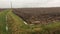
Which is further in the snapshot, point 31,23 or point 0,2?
point 0,2

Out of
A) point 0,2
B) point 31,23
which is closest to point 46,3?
point 31,23

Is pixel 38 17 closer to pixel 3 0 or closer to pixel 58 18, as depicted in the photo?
pixel 58 18

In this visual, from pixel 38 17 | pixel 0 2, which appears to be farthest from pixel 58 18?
pixel 0 2

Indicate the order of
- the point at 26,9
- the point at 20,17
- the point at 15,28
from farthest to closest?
the point at 26,9 < the point at 20,17 < the point at 15,28

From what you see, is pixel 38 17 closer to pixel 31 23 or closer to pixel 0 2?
pixel 31 23

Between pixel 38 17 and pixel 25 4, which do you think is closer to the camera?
pixel 38 17

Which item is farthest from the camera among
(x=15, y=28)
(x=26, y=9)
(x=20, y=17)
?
(x=26, y=9)
